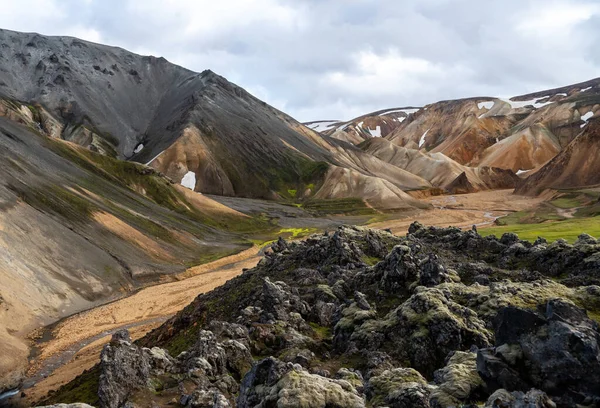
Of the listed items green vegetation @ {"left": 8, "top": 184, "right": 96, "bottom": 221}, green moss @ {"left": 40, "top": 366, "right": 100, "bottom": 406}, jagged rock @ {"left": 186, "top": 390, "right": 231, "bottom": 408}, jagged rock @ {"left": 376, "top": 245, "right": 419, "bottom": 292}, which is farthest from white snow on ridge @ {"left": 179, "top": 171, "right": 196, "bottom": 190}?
jagged rock @ {"left": 186, "top": 390, "right": 231, "bottom": 408}

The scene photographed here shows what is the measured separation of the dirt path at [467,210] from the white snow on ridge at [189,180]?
70429mm

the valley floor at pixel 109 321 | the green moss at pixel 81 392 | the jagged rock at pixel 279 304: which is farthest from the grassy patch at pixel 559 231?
the green moss at pixel 81 392

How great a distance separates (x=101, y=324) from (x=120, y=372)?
30.1 meters

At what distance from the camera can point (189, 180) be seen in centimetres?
16725

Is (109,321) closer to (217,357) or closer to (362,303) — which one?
(217,357)

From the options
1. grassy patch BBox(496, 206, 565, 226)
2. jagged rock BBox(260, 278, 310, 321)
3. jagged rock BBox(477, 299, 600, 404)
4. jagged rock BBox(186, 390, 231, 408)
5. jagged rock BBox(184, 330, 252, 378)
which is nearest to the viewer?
jagged rock BBox(477, 299, 600, 404)

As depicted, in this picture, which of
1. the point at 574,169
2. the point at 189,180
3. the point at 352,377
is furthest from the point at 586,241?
the point at 574,169

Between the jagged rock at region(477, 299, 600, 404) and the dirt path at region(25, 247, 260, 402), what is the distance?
29.3m

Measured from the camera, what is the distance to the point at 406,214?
150m

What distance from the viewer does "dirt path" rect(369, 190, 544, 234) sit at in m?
127

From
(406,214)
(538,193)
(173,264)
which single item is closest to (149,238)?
(173,264)

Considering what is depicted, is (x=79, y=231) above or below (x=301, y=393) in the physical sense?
above

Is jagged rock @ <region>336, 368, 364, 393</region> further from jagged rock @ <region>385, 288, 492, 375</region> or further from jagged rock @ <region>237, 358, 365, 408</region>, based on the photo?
jagged rock @ <region>385, 288, 492, 375</region>

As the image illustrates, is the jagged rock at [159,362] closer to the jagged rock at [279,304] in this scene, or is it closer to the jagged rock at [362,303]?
the jagged rock at [279,304]
